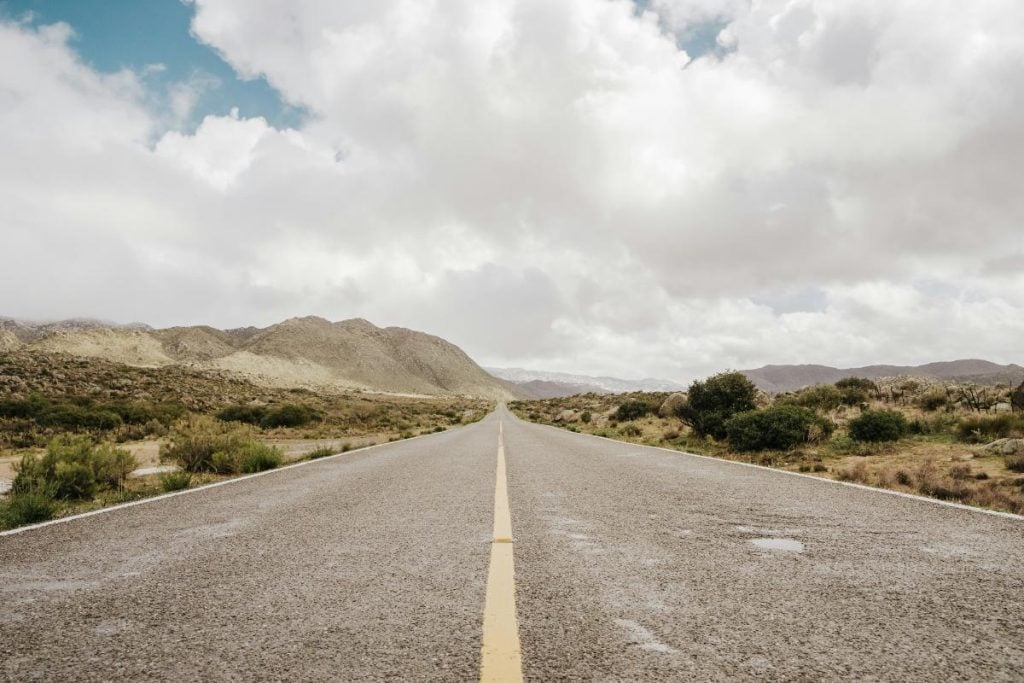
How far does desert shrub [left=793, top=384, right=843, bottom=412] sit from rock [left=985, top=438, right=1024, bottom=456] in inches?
745

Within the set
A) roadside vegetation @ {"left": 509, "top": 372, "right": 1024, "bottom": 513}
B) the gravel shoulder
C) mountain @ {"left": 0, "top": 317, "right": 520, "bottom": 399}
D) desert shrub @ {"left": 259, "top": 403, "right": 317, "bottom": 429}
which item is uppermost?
mountain @ {"left": 0, "top": 317, "right": 520, "bottom": 399}

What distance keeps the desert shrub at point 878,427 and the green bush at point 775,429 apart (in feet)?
3.38

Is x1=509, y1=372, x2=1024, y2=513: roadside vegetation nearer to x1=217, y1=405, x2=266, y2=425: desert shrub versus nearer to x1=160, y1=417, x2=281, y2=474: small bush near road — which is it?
x1=160, y1=417, x2=281, y2=474: small bush near road

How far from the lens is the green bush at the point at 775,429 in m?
16.5

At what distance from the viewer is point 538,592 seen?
11.9 ft

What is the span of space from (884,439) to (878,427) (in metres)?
0.39

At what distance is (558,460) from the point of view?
44.8ft

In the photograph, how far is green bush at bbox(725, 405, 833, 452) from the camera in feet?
54.2

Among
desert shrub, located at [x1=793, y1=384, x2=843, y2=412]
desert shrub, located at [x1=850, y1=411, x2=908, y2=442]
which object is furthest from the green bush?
desert shrub, located at [x1=793, y1=384, x2=843, y2=412]

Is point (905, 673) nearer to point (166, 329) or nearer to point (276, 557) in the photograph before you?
point (276, 557)

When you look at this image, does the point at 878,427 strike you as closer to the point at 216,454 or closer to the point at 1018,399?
the point at 1018,399

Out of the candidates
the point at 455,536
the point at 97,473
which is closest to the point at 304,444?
the point at 97,473

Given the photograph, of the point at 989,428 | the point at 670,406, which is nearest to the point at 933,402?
the point at 989,428

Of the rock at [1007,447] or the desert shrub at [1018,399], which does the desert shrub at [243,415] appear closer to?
the rock at [1007,447]
